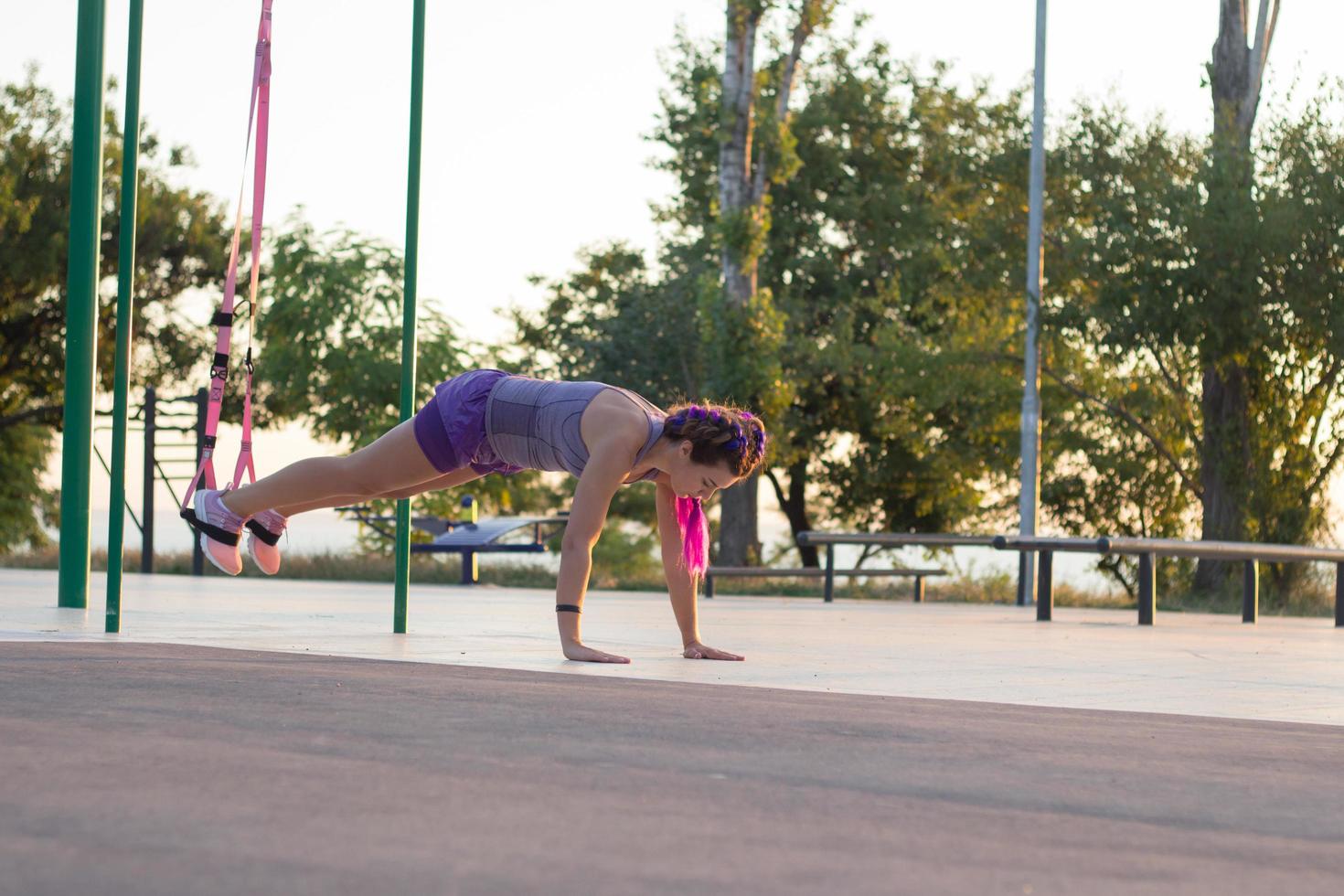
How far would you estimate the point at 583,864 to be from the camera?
2814 millimetres

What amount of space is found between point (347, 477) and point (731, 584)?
13446 millimetres

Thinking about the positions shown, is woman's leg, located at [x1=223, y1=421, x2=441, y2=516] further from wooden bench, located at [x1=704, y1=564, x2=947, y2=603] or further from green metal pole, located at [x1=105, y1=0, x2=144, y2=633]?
wooden bench, located at [x1=704, y1=564, x2=947, y2=603]

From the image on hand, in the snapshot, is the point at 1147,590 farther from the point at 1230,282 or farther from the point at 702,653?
the point at 1230,282

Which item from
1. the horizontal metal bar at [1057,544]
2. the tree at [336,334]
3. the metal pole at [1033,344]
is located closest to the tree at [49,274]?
the tree at [336,334]

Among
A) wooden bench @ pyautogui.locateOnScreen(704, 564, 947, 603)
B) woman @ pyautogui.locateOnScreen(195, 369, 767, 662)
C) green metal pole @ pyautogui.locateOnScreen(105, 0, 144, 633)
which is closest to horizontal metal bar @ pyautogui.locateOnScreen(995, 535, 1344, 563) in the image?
wooden bench @ pyautogui.locateOnScreen(704, 564, 947, 603)

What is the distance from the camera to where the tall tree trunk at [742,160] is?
25.4 meters

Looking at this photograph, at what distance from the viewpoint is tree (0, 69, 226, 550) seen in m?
35.0

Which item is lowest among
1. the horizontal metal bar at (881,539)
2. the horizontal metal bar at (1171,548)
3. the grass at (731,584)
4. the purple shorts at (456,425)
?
the grass at (731,584)

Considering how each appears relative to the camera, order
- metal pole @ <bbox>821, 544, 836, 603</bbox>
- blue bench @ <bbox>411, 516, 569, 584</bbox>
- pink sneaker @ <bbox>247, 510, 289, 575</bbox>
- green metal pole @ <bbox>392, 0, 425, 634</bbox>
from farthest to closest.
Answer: blue bench @ <bbox>411, 516, 569, 584</bbox>
metal pole @ <bbox>821, 544, 836, 603</bbox>
green metal pole @ <bbox>392, 0, 425, 634</bbox>
pink sneaker @ <bbox>247, 510, 289, 575</bbox>

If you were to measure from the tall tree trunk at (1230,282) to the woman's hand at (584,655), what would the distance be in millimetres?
15115

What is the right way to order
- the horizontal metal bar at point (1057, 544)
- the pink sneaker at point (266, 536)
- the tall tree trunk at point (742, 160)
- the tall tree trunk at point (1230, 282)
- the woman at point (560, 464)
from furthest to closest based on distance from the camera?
the tall tree trunk at point (742, 160)
the tall tree trunk at point (1230, 282)
the horizontal metal bar at point (1057, 544)
the pink sneaker at point (266, 536)
the woman at point (560, 464)

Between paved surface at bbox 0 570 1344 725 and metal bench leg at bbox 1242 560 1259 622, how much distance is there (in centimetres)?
36

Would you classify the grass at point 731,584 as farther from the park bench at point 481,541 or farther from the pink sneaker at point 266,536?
the pink sneaker at point 266,536

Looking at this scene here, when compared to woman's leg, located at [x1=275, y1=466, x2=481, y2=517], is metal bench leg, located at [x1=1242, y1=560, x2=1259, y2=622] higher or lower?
lower
